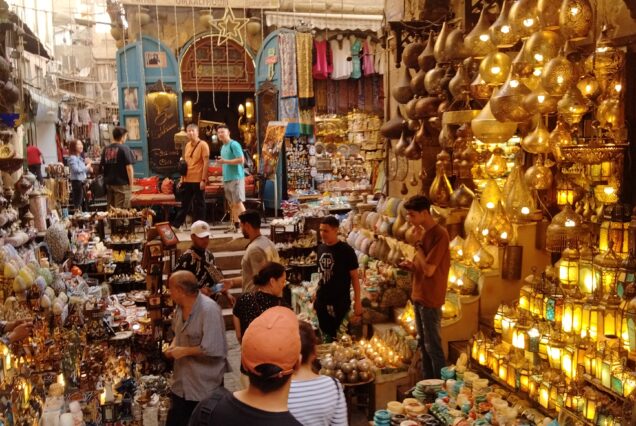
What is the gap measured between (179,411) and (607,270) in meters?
Result: 2.59

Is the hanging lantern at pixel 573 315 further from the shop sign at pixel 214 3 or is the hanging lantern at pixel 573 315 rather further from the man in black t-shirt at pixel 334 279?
the shop sign at pixel 214 3

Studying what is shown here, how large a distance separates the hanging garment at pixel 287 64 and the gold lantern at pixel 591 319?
29.8 feet

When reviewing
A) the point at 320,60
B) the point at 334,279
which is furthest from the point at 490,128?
the point at 320,60

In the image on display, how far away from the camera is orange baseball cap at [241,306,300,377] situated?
1.71 m

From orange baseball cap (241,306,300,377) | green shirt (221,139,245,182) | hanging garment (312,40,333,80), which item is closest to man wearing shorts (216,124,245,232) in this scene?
green shirt (221,139,245,182)

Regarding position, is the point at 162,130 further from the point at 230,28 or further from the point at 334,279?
the point at 334,279

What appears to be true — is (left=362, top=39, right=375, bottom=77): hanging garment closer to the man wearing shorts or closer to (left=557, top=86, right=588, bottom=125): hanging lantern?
the man wearing shorts

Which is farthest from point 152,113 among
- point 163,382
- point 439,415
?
point 439,415

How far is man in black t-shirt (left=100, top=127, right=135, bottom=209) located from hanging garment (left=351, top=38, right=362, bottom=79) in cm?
517

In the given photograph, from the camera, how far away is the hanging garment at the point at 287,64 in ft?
39.1

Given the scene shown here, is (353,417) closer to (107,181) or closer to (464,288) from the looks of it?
(464,288)

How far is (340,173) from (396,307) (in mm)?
7501

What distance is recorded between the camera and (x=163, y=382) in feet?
14.8

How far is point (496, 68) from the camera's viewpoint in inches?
160
